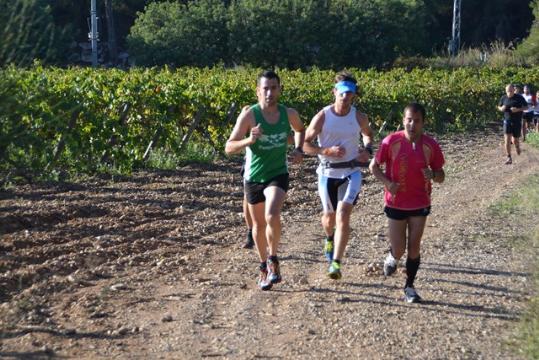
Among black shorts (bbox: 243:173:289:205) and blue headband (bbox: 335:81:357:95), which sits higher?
blue headband (bbox: 335:81:357:95)

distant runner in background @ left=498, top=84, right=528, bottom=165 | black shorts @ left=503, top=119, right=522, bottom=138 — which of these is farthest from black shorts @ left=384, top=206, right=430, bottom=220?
black shorts @ left=503, top=119, right=522, bottom=138

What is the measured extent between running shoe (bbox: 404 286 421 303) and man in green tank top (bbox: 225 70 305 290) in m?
1.07

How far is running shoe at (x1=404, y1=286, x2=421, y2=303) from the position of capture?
27.5ft

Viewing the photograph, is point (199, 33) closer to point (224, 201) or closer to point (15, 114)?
point (224, 201)

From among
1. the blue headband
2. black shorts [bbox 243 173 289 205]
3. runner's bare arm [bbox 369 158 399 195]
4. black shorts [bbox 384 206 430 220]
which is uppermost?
the blue headband

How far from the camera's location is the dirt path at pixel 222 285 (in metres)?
7.21

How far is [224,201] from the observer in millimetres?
14234

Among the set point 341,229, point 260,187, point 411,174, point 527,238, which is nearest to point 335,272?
point 341,229

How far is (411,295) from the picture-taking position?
8383mm

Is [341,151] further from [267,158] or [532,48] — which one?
[532,48]

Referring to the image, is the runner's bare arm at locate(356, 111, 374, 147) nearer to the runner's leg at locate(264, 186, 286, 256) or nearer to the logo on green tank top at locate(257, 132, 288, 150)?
the logo on green tank top at locate(257, 132, 288, 150)

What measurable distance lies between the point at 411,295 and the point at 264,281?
48.3 inches

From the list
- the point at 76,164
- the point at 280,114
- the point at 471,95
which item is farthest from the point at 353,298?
the point at 471,95

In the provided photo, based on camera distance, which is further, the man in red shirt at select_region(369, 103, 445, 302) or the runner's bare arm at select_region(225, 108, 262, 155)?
the runner's bare arm at select_region(225, 108, 262, 155)
